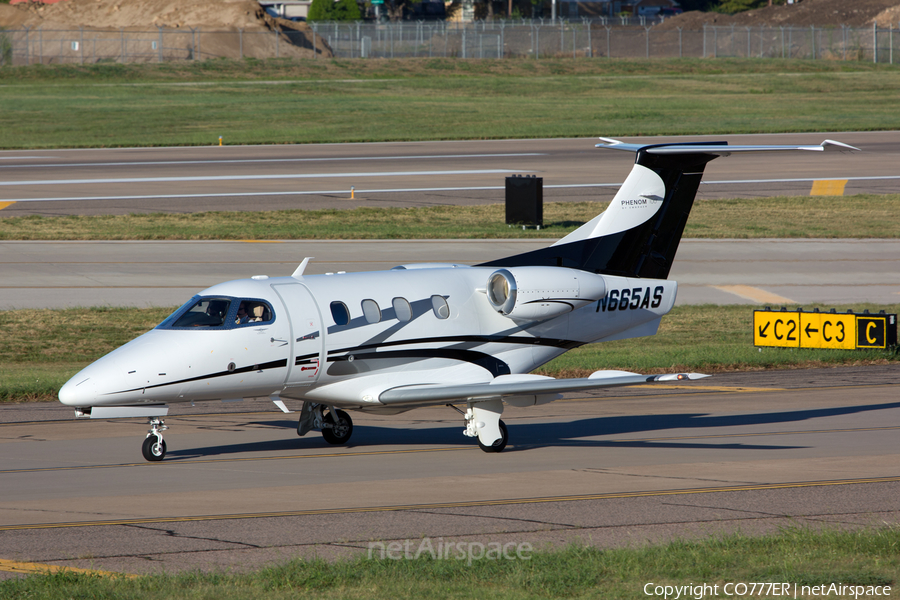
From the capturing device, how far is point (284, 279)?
1816 centimetres

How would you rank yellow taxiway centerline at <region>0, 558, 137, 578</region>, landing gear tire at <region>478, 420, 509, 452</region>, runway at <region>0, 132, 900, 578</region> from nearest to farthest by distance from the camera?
yellow taxiway centerline at <region>0, 558, 137, 578</region>, runway at <region>0, 132, 900, 578</region>, landing gear tire at <region>478, 420, 509, 452</region>

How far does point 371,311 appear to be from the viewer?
18.1m

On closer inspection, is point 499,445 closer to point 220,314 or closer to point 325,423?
point 325,423

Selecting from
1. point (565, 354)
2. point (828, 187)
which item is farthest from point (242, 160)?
point (565, 354)

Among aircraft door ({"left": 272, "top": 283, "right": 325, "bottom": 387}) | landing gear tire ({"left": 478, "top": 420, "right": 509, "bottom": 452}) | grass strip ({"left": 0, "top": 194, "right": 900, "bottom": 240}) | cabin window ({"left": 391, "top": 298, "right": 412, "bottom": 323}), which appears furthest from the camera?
grass strip ({"left": 0, "top": 194, "right": 900, "bottom": 240})

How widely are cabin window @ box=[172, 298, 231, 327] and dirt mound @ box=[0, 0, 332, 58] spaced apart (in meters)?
95.7

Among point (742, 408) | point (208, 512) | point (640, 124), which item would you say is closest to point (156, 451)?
point (208, 512)

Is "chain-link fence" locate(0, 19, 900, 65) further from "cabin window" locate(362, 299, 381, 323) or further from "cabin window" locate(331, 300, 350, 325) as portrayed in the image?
"cabin window" locate(331, 300, 350, 325)

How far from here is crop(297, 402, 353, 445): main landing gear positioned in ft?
62.0

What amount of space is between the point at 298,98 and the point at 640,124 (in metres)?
27.2

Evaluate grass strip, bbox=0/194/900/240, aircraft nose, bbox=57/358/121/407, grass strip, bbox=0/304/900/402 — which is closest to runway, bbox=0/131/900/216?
grass strip, bbox=0/194/900/240

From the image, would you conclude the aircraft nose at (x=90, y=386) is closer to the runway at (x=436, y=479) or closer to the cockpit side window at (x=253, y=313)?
the runway at (x=436, y=479)

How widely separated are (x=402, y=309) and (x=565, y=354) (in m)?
10.3

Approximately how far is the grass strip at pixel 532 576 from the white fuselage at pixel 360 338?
573 centimetres
